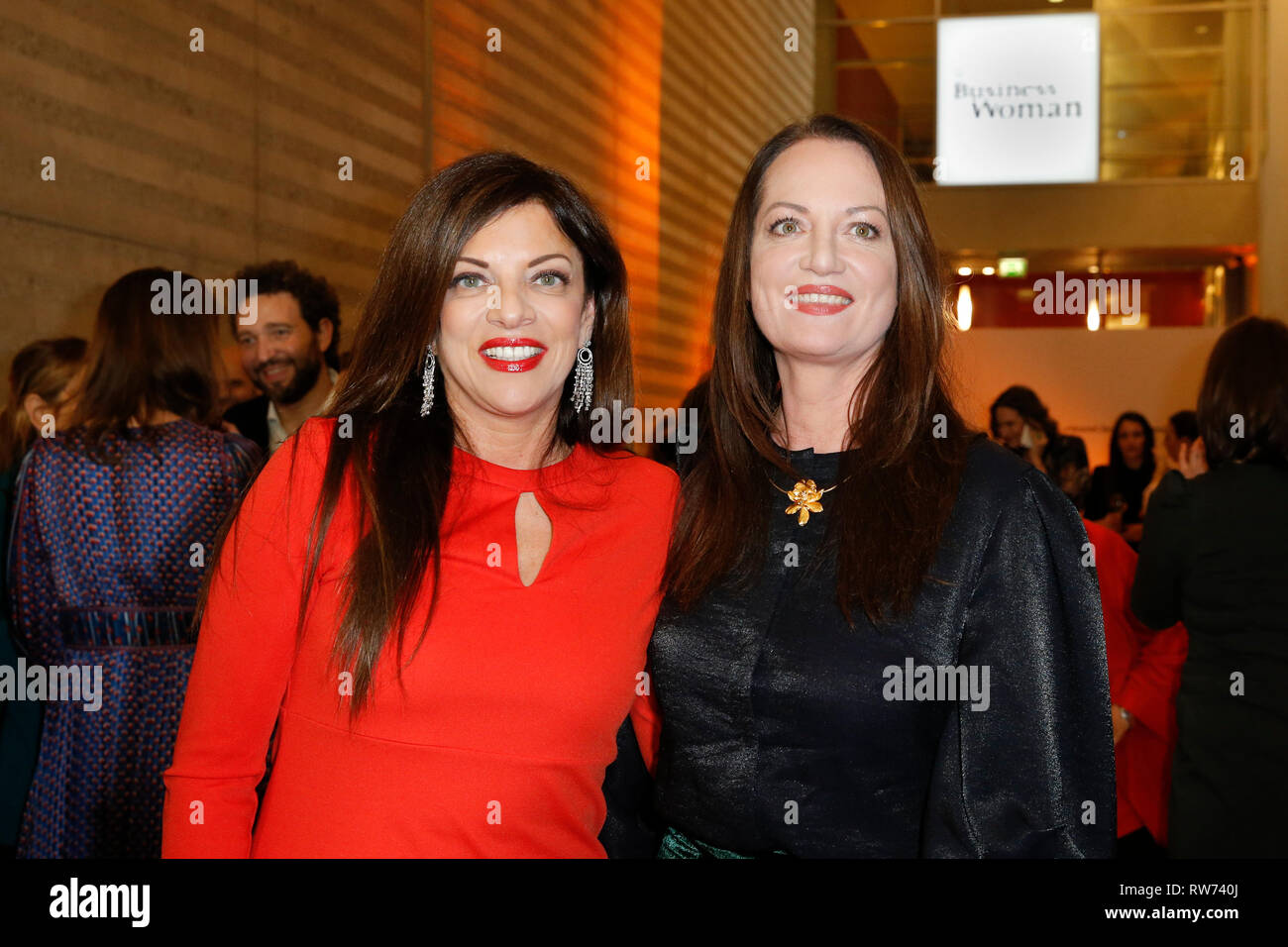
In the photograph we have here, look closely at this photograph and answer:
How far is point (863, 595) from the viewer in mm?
1571

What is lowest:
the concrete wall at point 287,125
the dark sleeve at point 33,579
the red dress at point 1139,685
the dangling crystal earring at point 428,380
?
the red dress at point 1139,685

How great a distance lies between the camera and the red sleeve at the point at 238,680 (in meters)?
1.59

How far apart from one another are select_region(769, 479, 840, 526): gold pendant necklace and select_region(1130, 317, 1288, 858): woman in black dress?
156cm

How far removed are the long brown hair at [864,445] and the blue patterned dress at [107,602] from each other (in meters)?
1.37

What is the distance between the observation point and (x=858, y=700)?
5.04ft

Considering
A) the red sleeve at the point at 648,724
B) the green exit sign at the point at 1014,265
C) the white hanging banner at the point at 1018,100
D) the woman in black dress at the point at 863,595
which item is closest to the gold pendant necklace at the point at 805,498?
the woman in black dress at the point at 863,595

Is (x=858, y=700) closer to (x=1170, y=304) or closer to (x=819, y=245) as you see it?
(x=819, y=245)

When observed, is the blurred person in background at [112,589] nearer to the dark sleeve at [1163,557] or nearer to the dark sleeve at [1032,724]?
the dark sleeve at [1032,724]

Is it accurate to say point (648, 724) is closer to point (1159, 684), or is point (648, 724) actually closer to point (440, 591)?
point (440, 591)

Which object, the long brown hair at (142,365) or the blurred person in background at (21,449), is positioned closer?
the long brown hair at (142,365)

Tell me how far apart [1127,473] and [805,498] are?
497 centimetres

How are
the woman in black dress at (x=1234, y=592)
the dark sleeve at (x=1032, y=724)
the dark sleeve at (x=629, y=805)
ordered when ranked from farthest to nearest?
the woman in black dress at (x=1234, y=592) < the dark sleeve at (x=629, y=805) < the dark sleeve at (x=1032, y=724)
